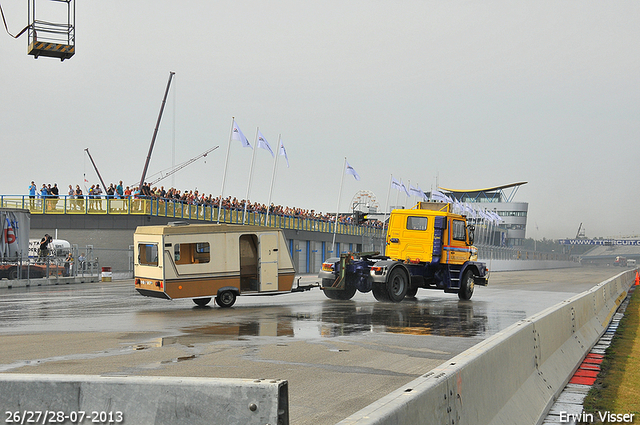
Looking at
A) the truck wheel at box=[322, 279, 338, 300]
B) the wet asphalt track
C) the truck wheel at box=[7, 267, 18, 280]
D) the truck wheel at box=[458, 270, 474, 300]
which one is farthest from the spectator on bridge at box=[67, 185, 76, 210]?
the truck wheel at box=[458, 270, 474, 300]

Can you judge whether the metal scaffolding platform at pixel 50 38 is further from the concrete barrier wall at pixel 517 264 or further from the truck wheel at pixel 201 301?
the concrete barrier wall at pixel 517 264

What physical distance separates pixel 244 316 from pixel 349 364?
25.5 ft

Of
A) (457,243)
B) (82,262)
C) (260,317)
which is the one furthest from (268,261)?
(82,262)

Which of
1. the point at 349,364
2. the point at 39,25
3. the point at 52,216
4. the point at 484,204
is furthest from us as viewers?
the point at 484,204

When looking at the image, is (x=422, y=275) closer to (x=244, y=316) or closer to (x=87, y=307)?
(x=244, y=316)

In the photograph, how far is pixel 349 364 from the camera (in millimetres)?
10250

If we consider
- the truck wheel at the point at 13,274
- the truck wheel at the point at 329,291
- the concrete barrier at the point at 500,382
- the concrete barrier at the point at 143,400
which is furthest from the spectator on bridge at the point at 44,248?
the concrete barrier at the point at 143,400

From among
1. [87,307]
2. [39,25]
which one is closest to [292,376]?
[87,307]

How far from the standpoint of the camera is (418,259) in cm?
2362

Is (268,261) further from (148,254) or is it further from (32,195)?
(32,195)

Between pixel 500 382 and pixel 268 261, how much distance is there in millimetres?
14851

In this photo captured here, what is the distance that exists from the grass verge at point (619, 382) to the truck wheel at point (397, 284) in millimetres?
8708

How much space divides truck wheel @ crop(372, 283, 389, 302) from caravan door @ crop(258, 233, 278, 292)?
3.49 metres

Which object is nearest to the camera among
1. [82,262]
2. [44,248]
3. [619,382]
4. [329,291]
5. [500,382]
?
[500,382]
